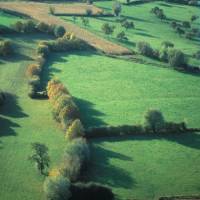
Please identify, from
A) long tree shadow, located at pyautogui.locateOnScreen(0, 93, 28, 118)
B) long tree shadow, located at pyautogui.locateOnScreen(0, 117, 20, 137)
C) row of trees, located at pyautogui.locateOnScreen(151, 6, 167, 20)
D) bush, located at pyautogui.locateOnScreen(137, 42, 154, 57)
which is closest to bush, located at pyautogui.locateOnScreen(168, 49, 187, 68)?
bush, located at pyautogui.locateOnScreen(137, 42, 154, 57)

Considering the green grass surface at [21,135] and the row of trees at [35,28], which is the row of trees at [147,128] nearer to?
the green grass surface at [21,135]

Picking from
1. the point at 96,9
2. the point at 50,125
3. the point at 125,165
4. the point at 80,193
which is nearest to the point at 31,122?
the point at 50,125

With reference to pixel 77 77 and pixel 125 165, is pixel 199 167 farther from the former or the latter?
Result: pixel 77 77

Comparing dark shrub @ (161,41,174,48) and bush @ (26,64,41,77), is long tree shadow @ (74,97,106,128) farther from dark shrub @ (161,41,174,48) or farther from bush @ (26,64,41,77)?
dark shrub @ (161,41,174,48)

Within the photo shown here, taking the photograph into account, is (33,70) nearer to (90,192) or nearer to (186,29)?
(90,192)

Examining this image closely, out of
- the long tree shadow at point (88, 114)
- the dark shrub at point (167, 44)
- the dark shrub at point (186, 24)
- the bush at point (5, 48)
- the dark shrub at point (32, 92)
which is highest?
the dark shrub at point (186, 24)

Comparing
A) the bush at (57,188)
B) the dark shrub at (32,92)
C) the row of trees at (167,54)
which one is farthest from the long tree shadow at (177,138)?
the row of trees at (167,54)
